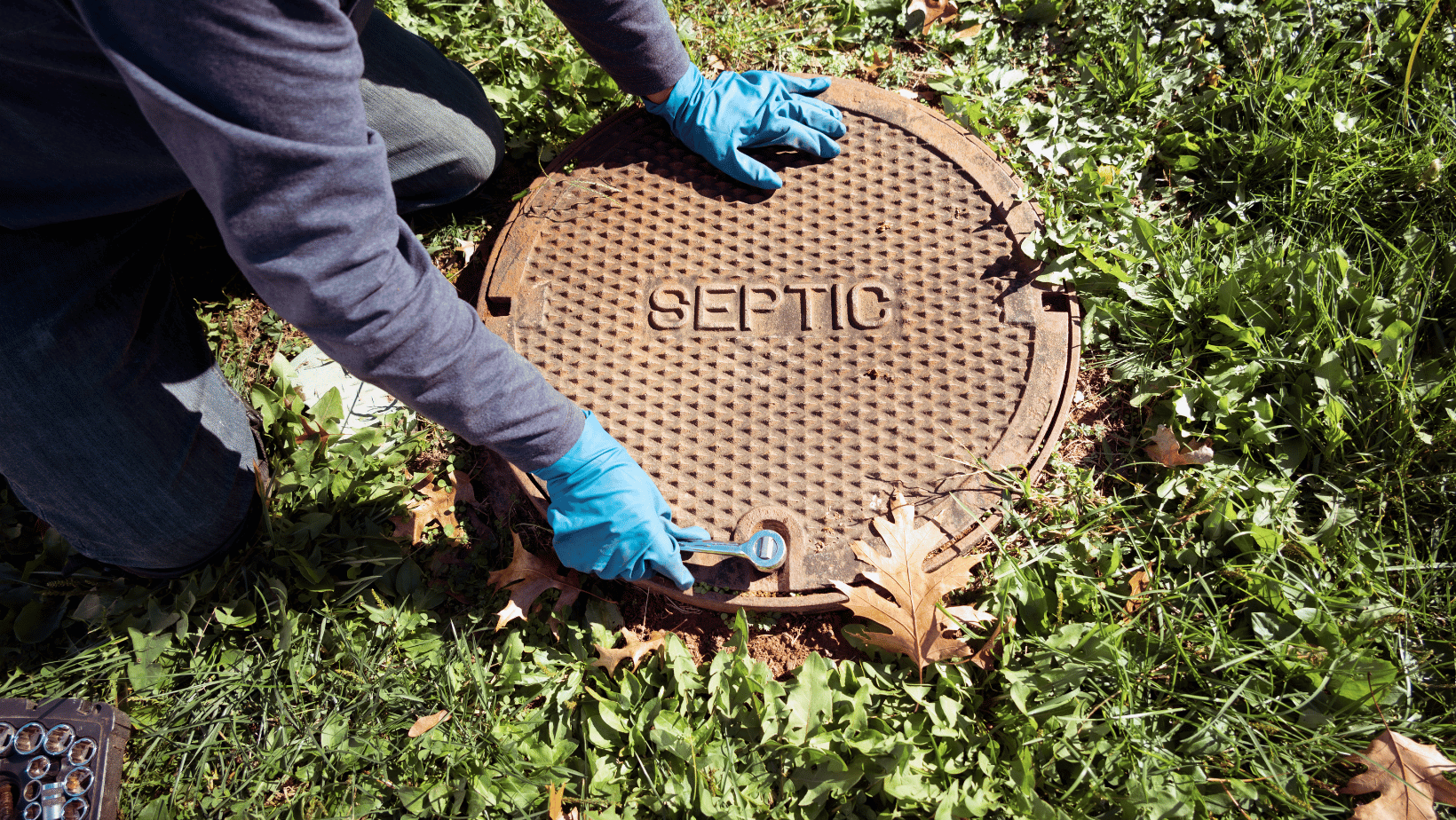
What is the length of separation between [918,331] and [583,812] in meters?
1.38

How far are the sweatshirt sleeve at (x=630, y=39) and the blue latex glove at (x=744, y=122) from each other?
0.06 m

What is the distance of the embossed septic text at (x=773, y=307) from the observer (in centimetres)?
198

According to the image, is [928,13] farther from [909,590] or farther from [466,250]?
[909,590]

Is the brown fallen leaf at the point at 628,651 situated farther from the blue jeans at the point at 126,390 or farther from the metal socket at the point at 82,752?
the metal socket at the point at 82,752

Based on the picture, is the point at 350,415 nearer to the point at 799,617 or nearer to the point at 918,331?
the point at 799,617

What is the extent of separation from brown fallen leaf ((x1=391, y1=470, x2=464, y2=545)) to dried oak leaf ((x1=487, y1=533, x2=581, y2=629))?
24 cm

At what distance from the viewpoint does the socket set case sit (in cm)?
177

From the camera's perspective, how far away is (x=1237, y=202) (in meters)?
2.24

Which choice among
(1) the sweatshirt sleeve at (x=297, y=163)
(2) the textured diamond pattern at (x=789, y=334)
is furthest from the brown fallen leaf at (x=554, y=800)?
(1) the sweatshirt sleeve at (x=297, y=163)

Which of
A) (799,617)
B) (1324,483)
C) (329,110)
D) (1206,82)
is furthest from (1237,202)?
(329,110)

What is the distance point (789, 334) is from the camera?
1984 millimetres

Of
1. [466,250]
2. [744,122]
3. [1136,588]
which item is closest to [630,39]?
[744,122]

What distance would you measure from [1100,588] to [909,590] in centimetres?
47

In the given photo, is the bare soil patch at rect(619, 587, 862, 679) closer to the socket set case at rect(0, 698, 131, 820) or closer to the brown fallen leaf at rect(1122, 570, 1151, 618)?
the brown fallen leaf at rect(1122, 570, 1151, 618)
